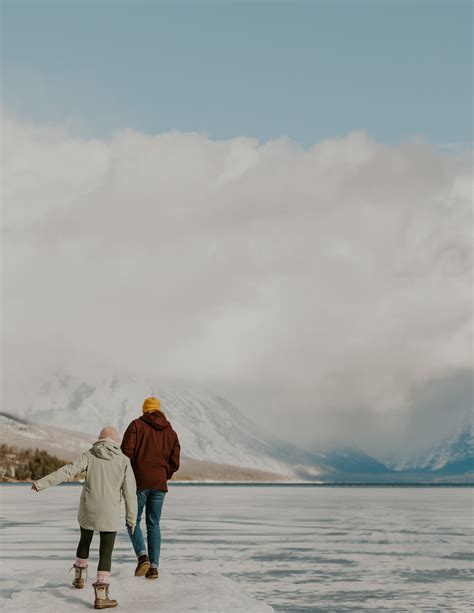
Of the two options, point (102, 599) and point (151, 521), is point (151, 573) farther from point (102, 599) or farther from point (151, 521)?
point (102, 599)

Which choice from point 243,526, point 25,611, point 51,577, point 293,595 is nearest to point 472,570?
point 293,595

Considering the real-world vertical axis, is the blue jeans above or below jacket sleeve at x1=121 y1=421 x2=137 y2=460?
below

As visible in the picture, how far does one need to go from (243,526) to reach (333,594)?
1029 inches

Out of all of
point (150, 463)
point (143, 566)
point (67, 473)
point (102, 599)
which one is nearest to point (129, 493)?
point (67, 473)

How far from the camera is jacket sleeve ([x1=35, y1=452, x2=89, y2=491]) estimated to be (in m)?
16.6

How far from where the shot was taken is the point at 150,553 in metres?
19.4

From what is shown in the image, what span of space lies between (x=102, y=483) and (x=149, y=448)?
2.18 meters

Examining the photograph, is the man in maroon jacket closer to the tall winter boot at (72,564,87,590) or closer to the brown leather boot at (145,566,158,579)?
the brown leather boot at (145,566,158,579)

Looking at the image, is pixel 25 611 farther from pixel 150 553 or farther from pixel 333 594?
pixel 333 594

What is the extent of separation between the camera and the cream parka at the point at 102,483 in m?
16.7

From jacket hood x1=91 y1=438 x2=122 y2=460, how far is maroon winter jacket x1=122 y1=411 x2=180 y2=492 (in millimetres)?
1337

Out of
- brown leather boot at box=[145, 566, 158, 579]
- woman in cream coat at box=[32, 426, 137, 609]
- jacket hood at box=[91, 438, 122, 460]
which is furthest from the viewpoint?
brown leather boot at box=[145, 566, 158, 579]

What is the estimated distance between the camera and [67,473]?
16.8m

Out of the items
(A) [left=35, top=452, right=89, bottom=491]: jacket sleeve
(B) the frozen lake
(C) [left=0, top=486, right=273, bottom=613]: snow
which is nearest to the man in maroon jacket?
(C) [left=0, top=486, right=273, bottom=613]: snow
